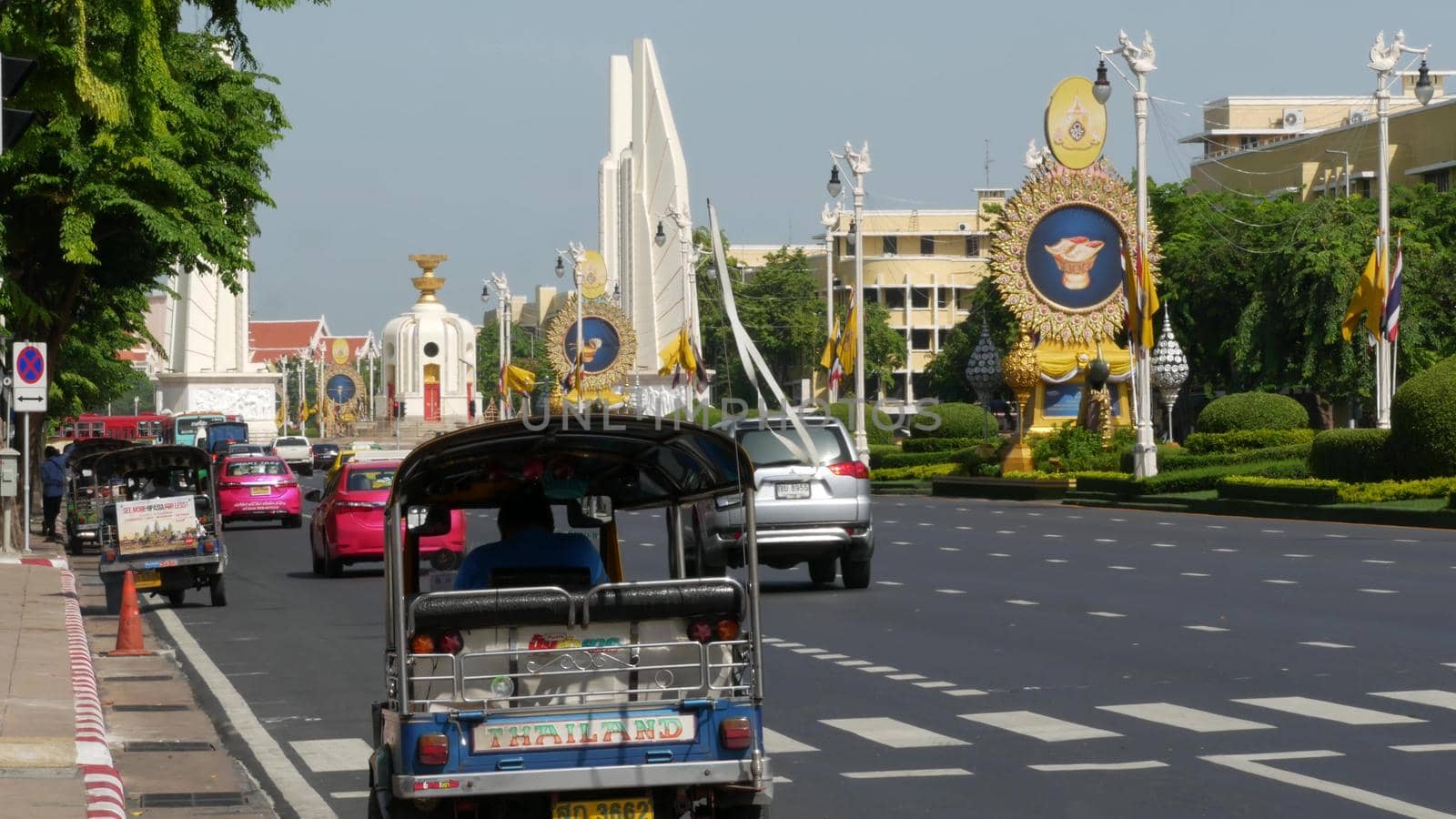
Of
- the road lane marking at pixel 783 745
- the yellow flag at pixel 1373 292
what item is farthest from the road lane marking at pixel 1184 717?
the yellow flag at pixel 1373 292

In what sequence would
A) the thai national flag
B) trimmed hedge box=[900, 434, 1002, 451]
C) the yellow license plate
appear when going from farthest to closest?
trimmed hedge box=[900, 434, 1002, 451], the thai national flag, the yellow license plate

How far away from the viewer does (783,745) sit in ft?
36.7

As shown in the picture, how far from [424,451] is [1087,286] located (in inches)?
2017

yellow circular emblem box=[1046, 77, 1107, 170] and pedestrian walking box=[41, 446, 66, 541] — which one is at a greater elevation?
yellow circular emblem box=[1046, 77, 1107, 170]

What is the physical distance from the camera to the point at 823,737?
1149 cm

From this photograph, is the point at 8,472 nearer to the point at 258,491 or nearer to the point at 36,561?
the point at 36,561

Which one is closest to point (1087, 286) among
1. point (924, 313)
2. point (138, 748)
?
point (138, 748)

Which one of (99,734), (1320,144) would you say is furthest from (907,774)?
(1320,144)

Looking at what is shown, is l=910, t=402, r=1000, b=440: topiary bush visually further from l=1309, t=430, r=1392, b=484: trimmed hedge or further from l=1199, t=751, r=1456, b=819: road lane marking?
l=1199, t=751, r=1456, b=819: road lane marking

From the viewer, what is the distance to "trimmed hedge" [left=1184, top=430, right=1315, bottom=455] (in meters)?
49.0

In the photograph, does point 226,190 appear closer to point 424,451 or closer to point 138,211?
point 138,211

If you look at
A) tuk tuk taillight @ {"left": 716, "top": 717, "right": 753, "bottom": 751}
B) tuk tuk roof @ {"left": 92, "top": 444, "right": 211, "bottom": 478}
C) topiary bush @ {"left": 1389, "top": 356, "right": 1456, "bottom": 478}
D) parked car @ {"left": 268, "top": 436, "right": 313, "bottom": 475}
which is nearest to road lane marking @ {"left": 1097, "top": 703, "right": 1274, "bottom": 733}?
tuk tuk taillight @ {"left": 716, "top": 717, "right": 753, "bottom": 751}

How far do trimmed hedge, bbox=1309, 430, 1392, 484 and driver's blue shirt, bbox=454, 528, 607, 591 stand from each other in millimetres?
31839

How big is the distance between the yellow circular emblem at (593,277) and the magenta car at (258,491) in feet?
217
